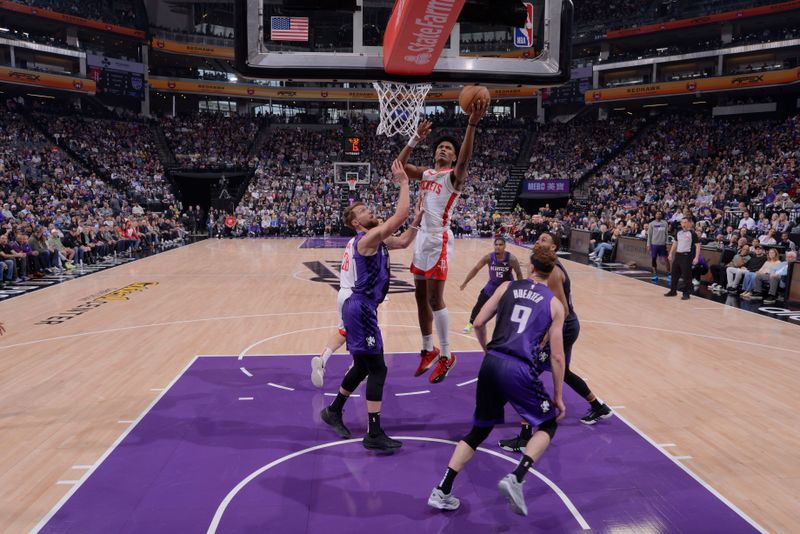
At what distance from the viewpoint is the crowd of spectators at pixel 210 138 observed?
3347 cm

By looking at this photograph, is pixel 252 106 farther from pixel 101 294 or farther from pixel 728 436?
pixel 728 436

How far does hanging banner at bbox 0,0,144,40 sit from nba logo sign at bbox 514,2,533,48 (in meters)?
31.3

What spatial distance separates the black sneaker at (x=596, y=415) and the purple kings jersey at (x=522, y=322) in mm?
1772

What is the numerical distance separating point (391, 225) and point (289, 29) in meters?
3.98

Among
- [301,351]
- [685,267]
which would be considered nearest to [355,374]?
[301,351]

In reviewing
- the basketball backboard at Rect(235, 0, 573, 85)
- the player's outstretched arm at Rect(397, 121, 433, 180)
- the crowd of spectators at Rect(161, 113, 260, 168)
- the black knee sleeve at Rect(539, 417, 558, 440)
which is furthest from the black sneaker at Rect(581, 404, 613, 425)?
the crowd of spectators at Rect(161, 113, 260, 168)

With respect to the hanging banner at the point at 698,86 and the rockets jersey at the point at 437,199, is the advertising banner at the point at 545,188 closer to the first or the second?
the hanging banner at the point at 698,86

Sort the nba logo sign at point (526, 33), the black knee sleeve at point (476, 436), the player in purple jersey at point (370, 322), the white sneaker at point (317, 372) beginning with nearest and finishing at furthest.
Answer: the black knee sleeve at point (476, 436), the player in purple jersey at point (370, 322), the white sneaker at point (317, 372), the nba logo sign at point (526, 33)

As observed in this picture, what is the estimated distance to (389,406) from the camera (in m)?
5.46

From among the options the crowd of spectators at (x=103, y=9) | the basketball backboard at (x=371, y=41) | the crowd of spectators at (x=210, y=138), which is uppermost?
the crowd of spectators at (x=103, y=9)

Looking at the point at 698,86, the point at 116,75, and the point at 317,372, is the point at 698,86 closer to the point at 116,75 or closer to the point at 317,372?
the point at 317,372

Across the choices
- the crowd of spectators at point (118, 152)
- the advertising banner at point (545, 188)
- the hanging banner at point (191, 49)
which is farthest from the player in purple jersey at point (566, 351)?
the hanging banner at point (191, 49)

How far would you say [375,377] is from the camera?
4473 millimetres

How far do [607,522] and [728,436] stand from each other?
6.60 feet
